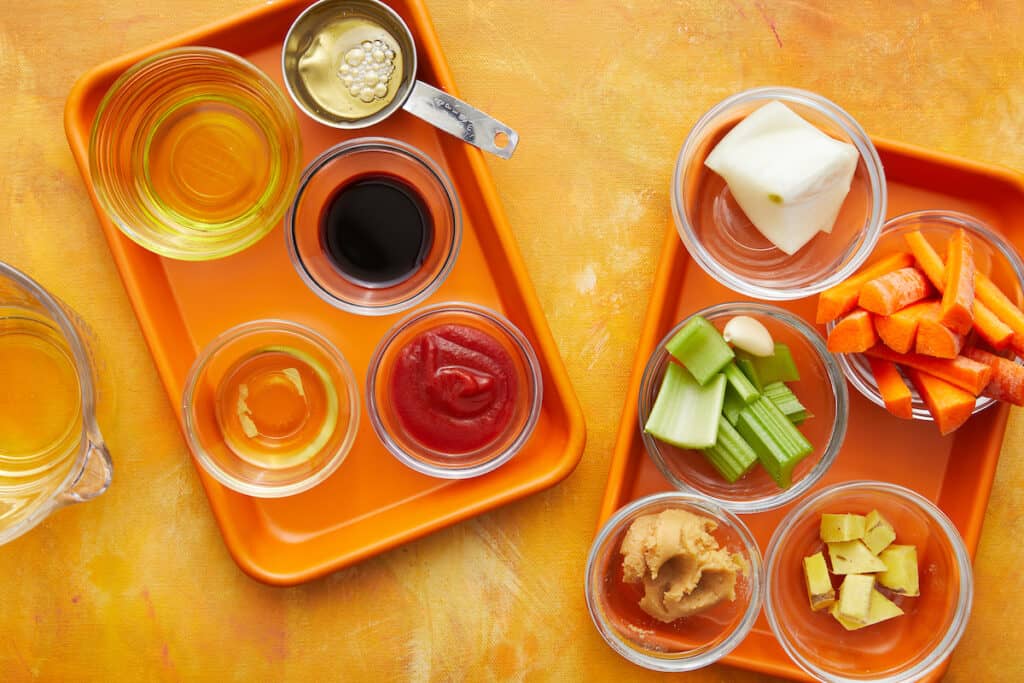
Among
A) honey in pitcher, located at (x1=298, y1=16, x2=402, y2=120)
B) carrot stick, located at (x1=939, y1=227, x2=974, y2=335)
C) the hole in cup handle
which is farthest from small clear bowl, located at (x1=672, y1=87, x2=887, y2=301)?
the hole in cup handle

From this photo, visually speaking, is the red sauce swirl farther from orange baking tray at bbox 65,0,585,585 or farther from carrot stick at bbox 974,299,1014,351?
carrot stick at bbox 974,299,1014,351

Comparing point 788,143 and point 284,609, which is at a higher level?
point 788,143

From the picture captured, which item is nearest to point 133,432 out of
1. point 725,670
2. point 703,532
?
point 703,532

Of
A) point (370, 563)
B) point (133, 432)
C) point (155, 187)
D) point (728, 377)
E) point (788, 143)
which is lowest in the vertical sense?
point (370, 563)

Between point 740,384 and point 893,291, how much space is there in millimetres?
304

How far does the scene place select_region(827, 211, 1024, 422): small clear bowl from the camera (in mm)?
1383

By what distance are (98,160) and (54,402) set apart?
1.62ft

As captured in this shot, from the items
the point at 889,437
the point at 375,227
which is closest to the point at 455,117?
the point at 375,227

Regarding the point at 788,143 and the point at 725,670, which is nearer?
the point at 788,143

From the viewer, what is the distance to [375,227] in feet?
4.70

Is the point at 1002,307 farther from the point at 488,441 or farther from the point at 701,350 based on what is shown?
the point at 488,441

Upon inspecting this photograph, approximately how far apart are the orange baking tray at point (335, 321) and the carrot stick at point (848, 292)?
A: 1.58 feet

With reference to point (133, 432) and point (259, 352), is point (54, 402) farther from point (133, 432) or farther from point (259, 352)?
point (259, 352)

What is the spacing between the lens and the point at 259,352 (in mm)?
1446
